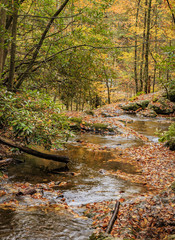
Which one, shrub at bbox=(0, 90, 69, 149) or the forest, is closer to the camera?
the forest

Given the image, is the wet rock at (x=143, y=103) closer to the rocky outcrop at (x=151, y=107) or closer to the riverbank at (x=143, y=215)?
the rocky outcrop at (x=151, y=107)

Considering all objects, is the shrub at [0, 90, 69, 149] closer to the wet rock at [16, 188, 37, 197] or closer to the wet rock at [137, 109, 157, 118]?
the wet rock at [16, 188, 37, 197]

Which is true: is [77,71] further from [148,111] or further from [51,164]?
[148,111]

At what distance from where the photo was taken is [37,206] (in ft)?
13.5

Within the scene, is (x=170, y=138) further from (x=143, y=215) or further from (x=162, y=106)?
(x=162, y=106)

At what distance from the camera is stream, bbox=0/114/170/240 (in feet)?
10.6

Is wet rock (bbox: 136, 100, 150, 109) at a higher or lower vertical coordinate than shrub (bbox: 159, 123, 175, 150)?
higher

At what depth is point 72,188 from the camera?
5262 mm

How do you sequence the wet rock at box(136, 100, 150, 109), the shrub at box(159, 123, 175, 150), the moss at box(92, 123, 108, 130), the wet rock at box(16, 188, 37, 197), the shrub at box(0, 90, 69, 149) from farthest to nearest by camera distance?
the wet rock at box(136, 100, 150, 109)
the moss at box(92, 123, 108, 130)
the shrub at box(159, 123, 175, 150)
the shrub at box(0, 90, 69, 149)
the wet rock at box(16, 188, 37, 197)

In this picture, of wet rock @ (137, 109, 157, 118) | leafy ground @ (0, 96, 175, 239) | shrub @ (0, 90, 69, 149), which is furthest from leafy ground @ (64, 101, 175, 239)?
wet rock @ (137, 109, 157, 118)

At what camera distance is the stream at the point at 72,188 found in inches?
127

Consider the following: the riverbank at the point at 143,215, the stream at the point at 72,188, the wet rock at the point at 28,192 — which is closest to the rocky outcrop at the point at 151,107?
the stream at the point at 72,188

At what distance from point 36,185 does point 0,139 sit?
1.58 m

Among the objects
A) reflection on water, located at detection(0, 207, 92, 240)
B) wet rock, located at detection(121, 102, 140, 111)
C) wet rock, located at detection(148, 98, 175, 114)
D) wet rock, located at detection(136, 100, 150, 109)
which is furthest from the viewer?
wet rock, located at detection(121, 102, 140, 111)
